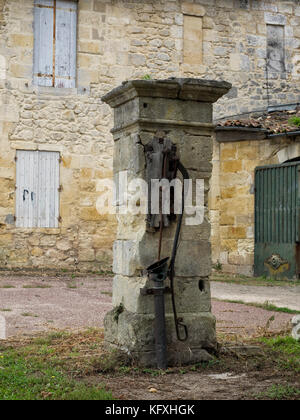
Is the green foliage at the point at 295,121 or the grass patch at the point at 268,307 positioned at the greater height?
the green foliage at the point at 295,121

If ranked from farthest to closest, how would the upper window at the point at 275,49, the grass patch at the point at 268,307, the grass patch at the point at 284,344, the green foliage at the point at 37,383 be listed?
the upper window at the point at 275,49 → the grass patch at the point at 268,307 → the grass patch at the point at 284,344 → the green foliage at the point at 37,383

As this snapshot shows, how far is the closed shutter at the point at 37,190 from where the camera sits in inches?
504

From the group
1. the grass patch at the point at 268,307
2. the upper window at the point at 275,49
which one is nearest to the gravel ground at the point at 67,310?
the grass patch at the point at 268,307

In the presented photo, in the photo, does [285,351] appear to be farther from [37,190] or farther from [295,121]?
[37,190]

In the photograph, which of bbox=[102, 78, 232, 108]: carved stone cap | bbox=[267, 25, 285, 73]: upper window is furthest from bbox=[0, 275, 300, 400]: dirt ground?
bbox=[267, 25, 285, 73]: upper window

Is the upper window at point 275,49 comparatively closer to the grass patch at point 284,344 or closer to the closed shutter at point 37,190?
the closed shutter at point 37,190

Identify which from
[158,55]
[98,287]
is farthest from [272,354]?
[158,55]

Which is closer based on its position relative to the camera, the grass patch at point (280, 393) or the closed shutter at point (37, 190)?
the grass patch at point (280, 393)

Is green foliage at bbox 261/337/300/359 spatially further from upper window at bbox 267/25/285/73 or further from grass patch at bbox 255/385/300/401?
upper window at bbox 267/25/285/73

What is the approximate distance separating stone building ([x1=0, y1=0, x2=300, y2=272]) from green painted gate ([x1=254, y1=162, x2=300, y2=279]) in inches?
16.6

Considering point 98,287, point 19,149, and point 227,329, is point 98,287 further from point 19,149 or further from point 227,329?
point 227,329

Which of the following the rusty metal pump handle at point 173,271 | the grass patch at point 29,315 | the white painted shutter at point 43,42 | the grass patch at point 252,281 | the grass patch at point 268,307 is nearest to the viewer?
the rusty metal pump handle at point 173,271

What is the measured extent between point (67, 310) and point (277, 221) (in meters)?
6.04

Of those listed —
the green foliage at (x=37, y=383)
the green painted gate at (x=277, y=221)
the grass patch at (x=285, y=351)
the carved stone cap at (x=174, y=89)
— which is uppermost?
the carved stone cap at (x=174, y=89)
